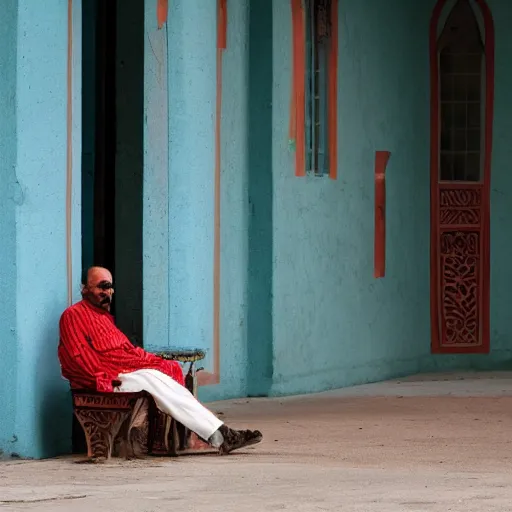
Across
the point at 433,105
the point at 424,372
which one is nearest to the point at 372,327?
the point at 424,372

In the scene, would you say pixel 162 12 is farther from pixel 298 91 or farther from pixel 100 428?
pixel 100 428

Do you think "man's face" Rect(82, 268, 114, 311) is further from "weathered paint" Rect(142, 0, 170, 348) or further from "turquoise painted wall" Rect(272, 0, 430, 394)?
"turquoise painted wall" Rect(272, 0, 430, 394)

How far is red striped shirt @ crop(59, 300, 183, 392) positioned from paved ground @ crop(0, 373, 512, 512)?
1.65 ft

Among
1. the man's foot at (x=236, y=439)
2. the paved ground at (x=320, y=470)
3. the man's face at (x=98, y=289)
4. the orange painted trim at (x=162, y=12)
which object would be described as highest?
the orange painted trim at (x=162, y=12)

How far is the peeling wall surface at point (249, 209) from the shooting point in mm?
10086

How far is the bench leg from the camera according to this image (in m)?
10.0

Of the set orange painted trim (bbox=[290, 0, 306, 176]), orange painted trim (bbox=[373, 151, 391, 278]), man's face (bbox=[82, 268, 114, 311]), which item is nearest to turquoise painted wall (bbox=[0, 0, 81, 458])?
man's face (bbox=[82, 268, 114, 311])

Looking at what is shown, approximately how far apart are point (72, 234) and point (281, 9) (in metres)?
4.54

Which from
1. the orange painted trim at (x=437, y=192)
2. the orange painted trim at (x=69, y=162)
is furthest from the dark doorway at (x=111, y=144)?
the orange painted trim at (x=437, y=192)

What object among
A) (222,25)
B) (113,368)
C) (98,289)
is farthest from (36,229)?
(222,25)

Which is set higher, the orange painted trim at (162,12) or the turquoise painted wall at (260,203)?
the orange painted trim at (162,12)

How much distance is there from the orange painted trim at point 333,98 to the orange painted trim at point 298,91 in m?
0.48

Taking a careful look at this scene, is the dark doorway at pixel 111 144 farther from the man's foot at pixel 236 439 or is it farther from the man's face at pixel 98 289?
the man's foot at pixel 236 439

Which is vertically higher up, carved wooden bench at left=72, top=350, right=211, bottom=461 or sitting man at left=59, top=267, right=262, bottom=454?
sitting man at left=59, top=267, right=262, bottom=454
